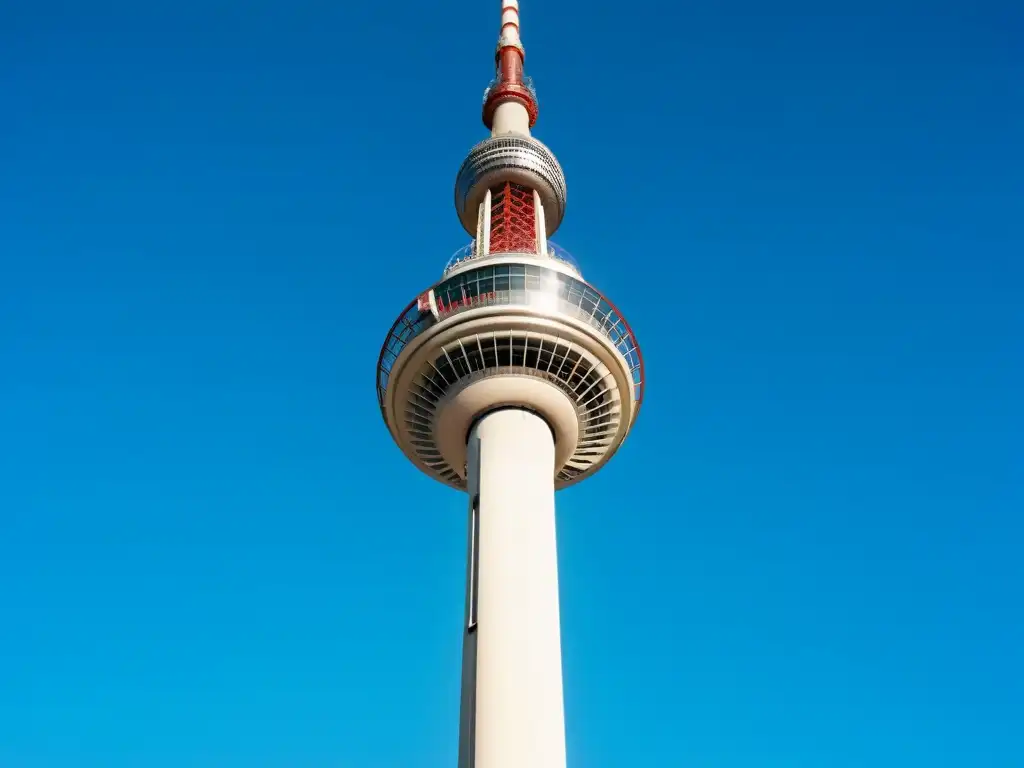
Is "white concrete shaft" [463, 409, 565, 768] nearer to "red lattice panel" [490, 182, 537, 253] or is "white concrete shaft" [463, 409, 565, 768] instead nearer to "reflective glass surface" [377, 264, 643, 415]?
"reflective glass surface" [377, 264, 643, 415]

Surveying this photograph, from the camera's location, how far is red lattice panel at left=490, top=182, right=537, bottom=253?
51312 mm

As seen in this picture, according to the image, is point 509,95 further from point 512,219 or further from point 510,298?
point 510,298

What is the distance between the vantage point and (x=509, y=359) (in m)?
40.3

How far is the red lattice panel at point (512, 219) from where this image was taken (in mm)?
51312

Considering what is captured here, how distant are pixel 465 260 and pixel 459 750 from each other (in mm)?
24041

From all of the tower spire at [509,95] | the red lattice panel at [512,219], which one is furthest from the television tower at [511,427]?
the tower spire at [509,95]

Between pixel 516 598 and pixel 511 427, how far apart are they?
8.21 m

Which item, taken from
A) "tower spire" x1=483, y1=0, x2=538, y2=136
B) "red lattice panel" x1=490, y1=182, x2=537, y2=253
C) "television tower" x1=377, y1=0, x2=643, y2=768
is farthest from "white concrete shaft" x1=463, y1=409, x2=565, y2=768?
"tower spire" x1=483, y1=0, x2=538, y2=136

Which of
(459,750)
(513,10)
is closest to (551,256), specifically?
(459,750)

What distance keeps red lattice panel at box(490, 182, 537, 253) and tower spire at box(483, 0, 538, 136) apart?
513 centimetres

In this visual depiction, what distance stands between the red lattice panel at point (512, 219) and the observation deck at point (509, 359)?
6.78 meters

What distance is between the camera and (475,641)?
34.1m

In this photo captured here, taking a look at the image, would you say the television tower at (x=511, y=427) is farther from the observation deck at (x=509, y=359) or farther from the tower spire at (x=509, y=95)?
the tower spire at (x=509, y=95)

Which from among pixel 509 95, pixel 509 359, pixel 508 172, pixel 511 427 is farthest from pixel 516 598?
pixel 509 95
